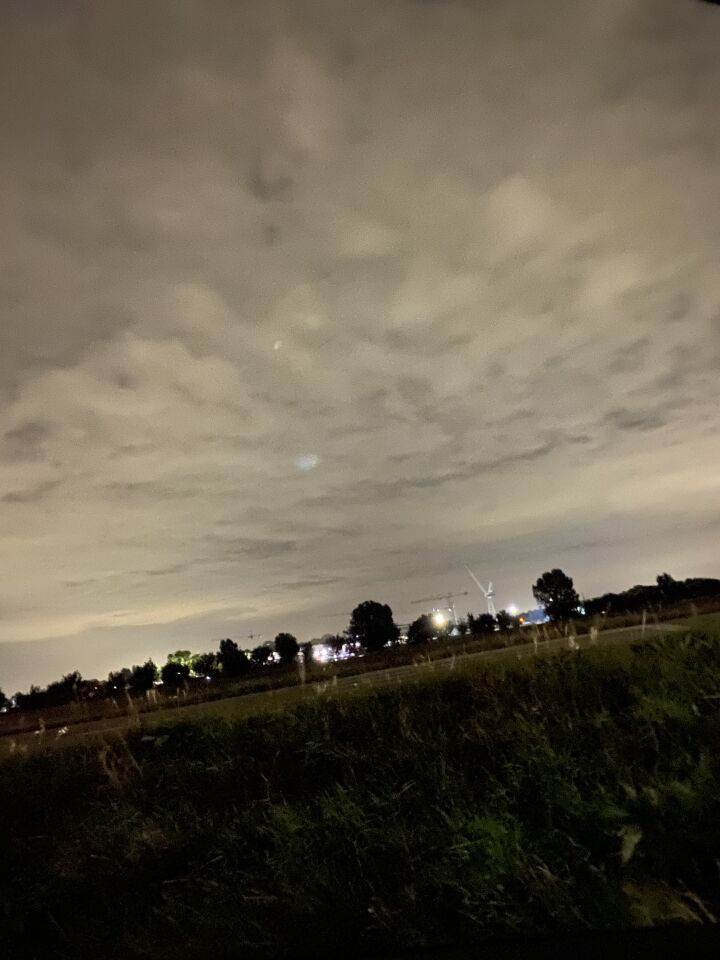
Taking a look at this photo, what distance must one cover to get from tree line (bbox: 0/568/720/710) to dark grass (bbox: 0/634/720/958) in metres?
22.9

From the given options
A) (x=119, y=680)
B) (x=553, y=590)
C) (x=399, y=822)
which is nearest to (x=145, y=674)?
(x=119, y=680)

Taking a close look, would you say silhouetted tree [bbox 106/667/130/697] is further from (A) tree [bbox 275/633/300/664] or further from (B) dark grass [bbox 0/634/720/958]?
(B) dark grass [bbox 0/634/720/958]

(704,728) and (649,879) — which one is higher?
(704,728)

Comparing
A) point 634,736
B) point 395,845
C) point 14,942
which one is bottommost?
point 14,942

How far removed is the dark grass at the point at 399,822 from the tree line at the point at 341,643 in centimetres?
2290

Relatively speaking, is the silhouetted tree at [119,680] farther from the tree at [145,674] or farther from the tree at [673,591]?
the tree at [673,591]

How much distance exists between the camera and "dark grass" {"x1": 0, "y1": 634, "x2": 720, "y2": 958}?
14.4 feet

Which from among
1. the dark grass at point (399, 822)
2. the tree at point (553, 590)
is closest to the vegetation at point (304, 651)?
the tree at point (553, 590)

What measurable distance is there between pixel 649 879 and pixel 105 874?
5.29 metres

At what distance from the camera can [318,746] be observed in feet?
25.9

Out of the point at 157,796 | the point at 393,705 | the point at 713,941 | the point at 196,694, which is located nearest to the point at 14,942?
the point at 157,796

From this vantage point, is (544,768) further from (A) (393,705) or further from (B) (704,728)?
(A) (393,705)

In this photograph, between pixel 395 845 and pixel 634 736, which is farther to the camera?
pixel 634 736

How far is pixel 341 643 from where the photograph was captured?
54.8 m
